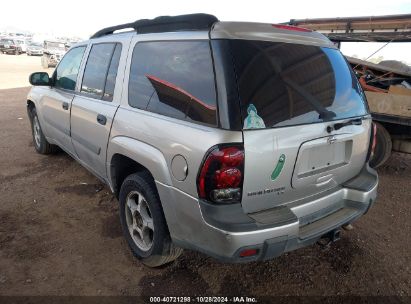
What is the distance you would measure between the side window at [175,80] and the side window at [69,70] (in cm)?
142

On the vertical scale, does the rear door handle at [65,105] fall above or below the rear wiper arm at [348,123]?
below

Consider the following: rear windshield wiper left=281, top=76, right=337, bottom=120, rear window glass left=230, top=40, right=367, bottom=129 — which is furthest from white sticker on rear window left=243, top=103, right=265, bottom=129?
rear windshield wiper left=281, top=76, right=337, bottom=120

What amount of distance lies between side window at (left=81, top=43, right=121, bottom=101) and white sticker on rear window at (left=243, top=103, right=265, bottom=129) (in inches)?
60.1

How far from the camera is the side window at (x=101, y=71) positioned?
10.4ft

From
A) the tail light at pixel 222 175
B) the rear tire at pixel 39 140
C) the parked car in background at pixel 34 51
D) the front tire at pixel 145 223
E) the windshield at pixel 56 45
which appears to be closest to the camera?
the tail light at pixel 222 175

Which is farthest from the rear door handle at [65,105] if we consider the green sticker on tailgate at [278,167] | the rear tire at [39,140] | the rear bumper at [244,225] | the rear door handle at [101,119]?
the green sticker on tailgate at [278,167]

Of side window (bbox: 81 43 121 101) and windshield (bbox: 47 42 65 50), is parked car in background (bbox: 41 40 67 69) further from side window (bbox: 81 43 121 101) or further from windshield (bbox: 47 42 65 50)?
side window (bbox: 81 43 121 101)

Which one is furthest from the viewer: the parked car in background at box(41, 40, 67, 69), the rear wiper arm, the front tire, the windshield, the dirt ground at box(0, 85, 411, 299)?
the windshield

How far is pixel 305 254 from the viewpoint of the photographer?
316 centimetres

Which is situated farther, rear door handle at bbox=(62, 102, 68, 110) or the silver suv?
rear door handle at bbox=(62, 102, 68, 110)

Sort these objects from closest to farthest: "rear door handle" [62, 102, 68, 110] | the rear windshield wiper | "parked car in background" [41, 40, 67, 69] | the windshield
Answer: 1. the rear windshield wiper
2. "rear door handle" [62, 102, 68, 110]
3. "parked car in background" [41, 40, 67, 69]
4. the windshield

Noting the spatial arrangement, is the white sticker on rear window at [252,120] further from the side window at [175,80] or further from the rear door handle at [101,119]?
the rear door handle at [101,119]

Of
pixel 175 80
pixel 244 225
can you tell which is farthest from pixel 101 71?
pixel 244 225

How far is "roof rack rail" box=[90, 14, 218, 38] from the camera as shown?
2322mm
